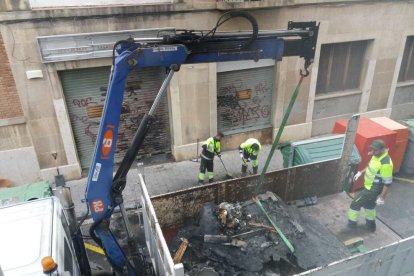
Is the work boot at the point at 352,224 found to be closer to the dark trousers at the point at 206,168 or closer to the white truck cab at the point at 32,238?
the dark trousers at the point at 206,168

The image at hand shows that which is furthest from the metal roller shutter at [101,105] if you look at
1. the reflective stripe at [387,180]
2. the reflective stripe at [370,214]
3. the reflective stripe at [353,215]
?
the reflective stripe at [387,180]

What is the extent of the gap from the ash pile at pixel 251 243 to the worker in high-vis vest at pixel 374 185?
0.89m

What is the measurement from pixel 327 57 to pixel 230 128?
4027 mm

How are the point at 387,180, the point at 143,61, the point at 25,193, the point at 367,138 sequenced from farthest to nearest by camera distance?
the point at 367,138 → the point at 387,180 → the point at 25,193 → the point at 143,61

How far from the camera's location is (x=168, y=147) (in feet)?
33.0

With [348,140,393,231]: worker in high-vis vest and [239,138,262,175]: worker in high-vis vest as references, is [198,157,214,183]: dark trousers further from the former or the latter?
[348,140,393,231]: worker in high-vis vest

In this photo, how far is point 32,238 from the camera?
10.4ft

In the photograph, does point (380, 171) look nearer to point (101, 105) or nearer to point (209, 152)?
point (209, 152)

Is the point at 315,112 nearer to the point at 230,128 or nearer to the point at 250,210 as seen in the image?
the point at 230,128

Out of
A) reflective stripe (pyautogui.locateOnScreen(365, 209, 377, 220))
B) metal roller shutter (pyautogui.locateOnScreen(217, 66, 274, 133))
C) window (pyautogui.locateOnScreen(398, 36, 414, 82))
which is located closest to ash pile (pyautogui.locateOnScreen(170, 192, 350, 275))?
reflective stripe (pyautogui.locateOnScreen(365, 209, 377, 220))

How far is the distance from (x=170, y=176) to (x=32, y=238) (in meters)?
6.04

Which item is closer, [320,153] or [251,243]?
[251,243]

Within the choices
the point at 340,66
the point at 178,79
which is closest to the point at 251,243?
the point at 178,79

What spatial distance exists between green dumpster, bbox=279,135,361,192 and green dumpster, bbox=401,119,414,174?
2.06 metres
